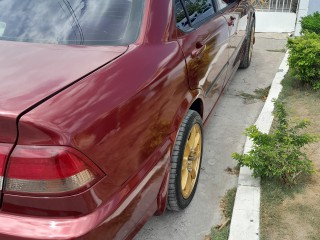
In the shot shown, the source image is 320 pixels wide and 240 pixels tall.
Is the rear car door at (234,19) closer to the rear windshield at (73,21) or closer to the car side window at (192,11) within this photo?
the car side window at (192,11)

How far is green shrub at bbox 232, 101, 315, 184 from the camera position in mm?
2873

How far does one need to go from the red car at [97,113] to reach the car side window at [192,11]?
2 centimetres

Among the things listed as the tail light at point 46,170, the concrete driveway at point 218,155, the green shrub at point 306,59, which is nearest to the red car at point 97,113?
the tail light at point 46,170

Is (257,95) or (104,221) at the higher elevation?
(104,221)

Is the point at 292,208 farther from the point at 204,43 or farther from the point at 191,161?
the point at 204,43

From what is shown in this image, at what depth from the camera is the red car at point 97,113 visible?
152 centimetres

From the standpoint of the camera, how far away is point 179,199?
8.79 feet

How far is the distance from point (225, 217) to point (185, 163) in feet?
1.63

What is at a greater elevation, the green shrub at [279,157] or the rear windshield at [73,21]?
the rear windshield at [73,21]

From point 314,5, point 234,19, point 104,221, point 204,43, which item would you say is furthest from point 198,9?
point 314,5

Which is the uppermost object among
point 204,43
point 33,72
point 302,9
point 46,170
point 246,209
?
point 33,72

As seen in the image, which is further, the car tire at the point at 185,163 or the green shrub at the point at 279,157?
the green shrub at the point at 279,157

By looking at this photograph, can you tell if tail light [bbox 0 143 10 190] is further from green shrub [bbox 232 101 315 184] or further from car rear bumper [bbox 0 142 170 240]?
green shrub [bbox 232 101 315 184]

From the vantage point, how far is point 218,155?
361cm
